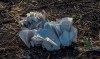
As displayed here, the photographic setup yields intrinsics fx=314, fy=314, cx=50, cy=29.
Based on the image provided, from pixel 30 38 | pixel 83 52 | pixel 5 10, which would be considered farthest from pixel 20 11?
pixel 83 52

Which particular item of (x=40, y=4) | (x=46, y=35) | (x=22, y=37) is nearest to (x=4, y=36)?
(x=22, y=37)

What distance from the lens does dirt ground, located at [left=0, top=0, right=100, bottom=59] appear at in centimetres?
318

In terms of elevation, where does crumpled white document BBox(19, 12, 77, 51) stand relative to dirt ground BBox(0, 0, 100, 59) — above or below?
above

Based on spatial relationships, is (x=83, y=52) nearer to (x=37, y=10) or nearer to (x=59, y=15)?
(x=59, y=15)

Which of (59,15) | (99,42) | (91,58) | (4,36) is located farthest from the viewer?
(59,15)

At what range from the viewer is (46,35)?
Result: 3250 mm

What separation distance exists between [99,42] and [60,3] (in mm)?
1007

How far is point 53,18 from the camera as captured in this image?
12.4 ft

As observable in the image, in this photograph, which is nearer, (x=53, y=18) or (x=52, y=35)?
(x=52, y=35)

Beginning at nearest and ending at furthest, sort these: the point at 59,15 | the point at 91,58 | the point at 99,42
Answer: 1. the point at 91,58
2. the point at 99,42
3. the point at 59,15

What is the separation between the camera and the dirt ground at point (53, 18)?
318 centimetres

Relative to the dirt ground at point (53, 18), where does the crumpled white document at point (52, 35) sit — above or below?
above

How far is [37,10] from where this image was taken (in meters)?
4.00

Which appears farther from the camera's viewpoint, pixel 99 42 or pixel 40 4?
pixel 40 4
